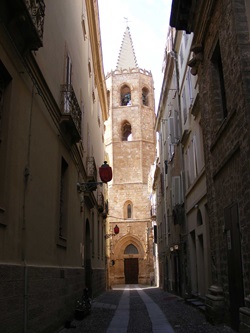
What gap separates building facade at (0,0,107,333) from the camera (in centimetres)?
640

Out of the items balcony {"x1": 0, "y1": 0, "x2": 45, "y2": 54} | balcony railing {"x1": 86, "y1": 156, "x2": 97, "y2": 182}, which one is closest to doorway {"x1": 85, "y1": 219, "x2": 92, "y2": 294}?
balcony railing {"x1": 86, "y1": 156, "x2": 97, "y2": 182}

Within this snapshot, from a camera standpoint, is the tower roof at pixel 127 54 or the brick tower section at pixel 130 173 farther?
the tower roof at pixel 127 54

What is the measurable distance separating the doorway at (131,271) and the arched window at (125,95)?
1897 cm

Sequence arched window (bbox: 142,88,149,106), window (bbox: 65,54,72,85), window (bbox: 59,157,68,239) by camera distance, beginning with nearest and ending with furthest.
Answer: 1. window (bbox: 59,157,68,239)
2. window (bbox: 65,54,72,85)
3. arched window (bbox: 142,88,149,106)

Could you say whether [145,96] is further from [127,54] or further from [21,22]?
[21,22]

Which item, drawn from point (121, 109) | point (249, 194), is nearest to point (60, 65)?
point (249, 194)

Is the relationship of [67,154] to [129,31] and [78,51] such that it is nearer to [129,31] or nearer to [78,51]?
[78,51]

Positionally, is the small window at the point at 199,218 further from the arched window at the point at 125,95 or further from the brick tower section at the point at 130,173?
the arched window at the point at 125,95

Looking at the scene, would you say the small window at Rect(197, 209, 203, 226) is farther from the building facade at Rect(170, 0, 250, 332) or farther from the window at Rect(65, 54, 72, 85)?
the window at Rect(65, 54, 72, 85)

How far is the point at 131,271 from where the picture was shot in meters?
46.8

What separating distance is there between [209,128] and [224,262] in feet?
10.8

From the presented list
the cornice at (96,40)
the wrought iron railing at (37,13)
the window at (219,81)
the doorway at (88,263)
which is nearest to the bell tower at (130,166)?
the cornice at (96,40)

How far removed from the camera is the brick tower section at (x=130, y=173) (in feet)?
153

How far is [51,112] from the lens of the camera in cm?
982
